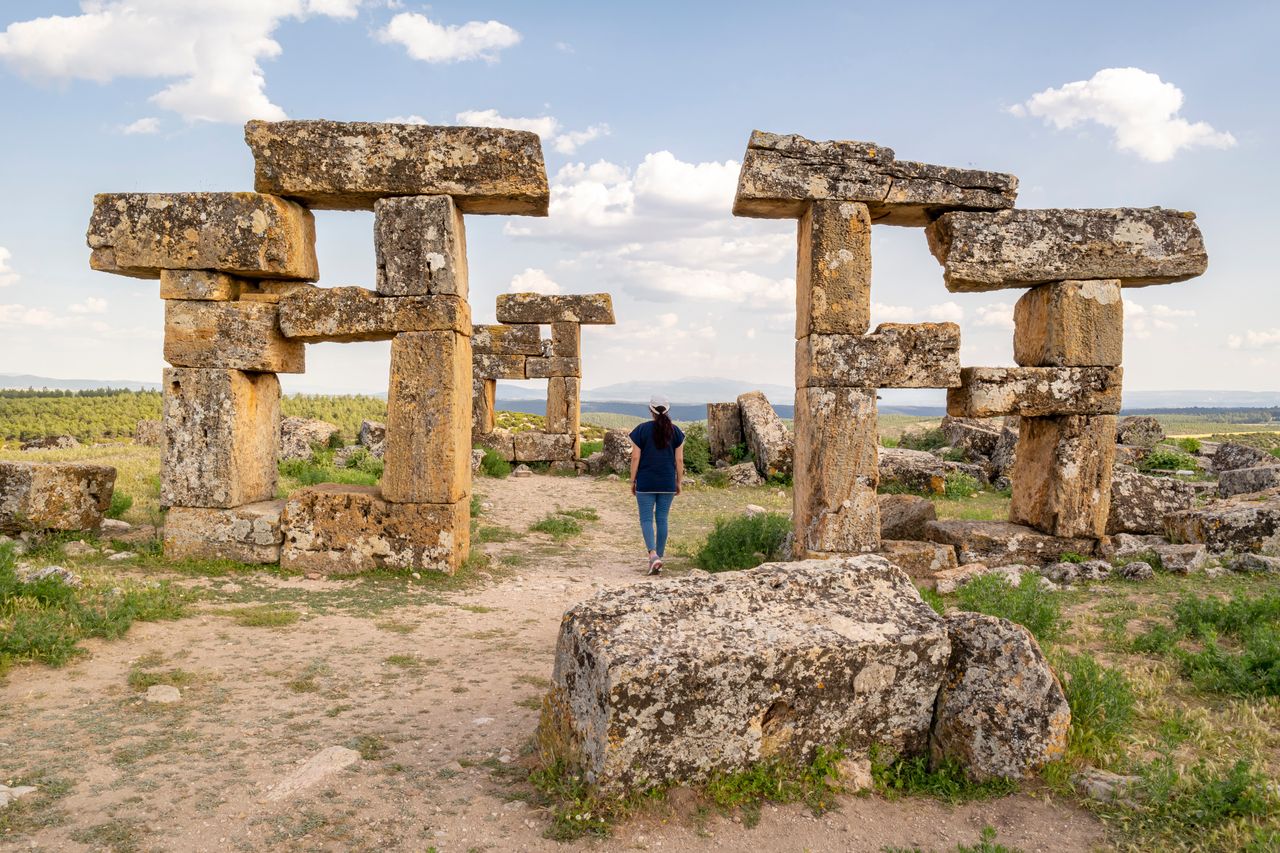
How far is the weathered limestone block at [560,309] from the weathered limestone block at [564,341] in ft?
0.46

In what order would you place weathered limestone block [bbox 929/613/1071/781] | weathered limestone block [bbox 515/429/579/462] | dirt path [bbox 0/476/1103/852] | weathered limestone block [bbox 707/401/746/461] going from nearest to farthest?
1. dirt path [bbox 0/476/1103/852]
2. weathered limestone block [bbox 929/613/1071/781]
3. weathered limestone block [bbox 515/429/579/462]
4. weathered limestone block [bbox 707/401/746/461]

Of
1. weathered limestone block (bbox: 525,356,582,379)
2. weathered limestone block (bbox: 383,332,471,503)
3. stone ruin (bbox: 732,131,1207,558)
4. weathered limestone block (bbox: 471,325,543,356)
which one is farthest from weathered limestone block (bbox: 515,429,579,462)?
stone ruin (bbox: 732,131,1207,558)

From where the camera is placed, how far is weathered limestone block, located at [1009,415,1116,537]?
7.85 metres

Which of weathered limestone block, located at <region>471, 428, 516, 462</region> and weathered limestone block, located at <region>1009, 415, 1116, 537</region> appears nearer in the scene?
weathered limestone block, located at <region>1009, 415, 1116, 537</region>

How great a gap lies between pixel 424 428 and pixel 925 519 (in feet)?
18.4

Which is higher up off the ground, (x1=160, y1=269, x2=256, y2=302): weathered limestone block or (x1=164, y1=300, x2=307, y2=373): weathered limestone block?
(x1=160, y1=269, x2=256, y2=302): weathered limestone block

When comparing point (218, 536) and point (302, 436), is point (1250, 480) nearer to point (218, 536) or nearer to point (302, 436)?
point (218, 536)

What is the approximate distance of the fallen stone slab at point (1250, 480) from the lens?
37.6 feet

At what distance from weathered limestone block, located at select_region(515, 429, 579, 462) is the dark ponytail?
9.32 metres

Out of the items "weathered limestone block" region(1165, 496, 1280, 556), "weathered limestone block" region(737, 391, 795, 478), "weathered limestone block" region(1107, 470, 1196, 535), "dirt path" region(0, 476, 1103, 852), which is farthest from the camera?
"weathered limestone block" region(737, 391, 795, 478)

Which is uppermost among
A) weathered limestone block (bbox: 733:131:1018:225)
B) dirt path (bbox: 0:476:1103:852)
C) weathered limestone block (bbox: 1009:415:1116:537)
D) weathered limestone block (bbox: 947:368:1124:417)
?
weathered limestone block (bbox: 733:131:1018:225)

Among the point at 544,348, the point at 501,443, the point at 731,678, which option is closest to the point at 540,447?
the point at 501,443

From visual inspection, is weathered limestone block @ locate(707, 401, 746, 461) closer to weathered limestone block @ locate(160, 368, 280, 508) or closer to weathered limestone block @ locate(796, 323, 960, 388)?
weathered limestone block @ locate(796, 323, 960, 388)

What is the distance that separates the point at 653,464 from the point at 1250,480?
989 centimetres
